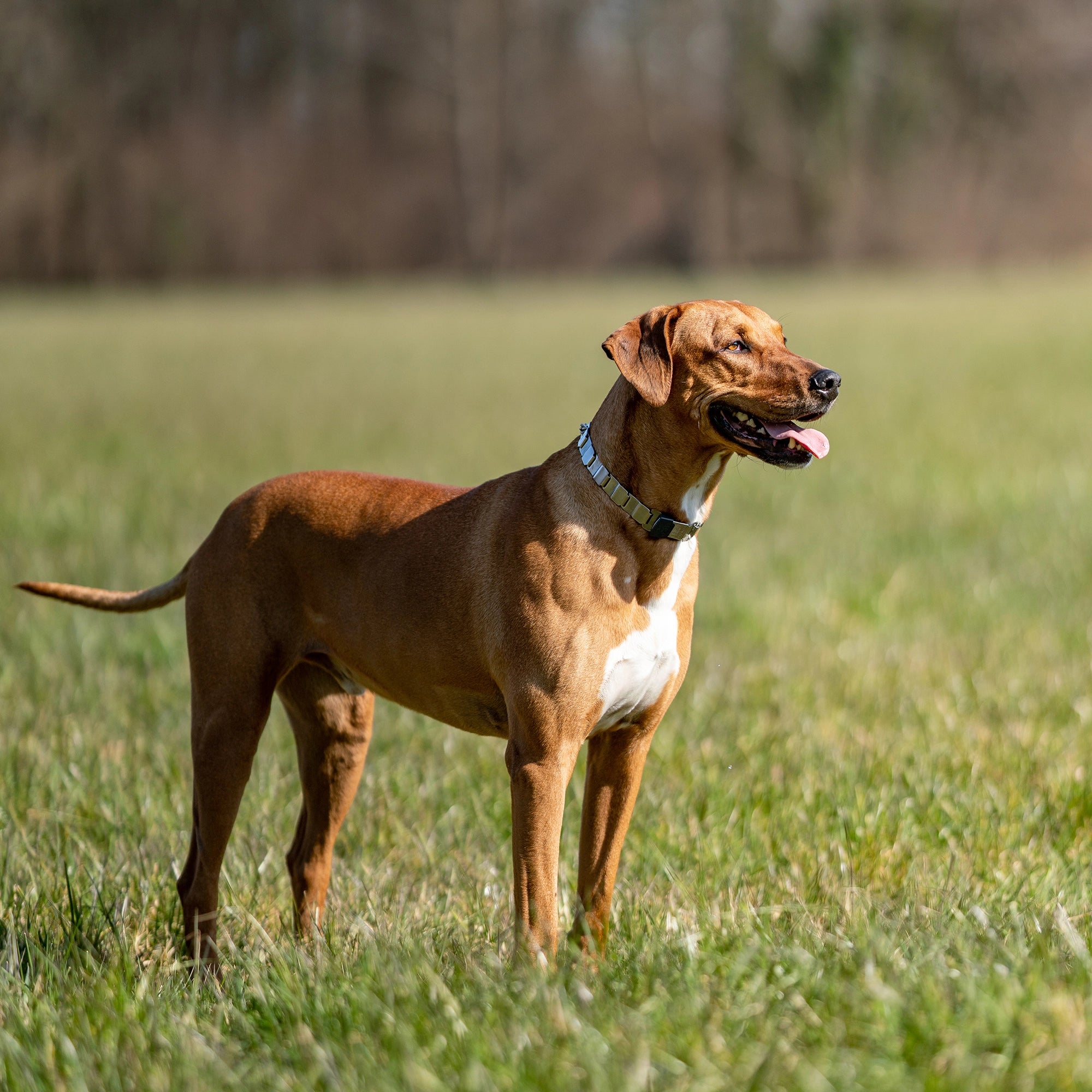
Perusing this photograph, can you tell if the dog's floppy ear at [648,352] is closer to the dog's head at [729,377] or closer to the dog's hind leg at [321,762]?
the dog's head at [729,377]

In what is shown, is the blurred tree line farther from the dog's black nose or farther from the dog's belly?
the dog's black nose

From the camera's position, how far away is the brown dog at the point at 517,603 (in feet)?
9.27

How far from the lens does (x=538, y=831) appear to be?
2.82 meters

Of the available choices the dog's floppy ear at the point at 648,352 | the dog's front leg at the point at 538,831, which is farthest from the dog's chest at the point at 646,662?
the dog's floppy ear at the point at 648,352

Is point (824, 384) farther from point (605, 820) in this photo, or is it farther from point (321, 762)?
point (321, 762)

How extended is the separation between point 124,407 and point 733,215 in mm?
34527

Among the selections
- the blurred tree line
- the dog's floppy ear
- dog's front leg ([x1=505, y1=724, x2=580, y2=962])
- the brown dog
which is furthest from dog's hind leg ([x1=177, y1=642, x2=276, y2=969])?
the blurred tree line

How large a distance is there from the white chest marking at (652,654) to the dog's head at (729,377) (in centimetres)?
14

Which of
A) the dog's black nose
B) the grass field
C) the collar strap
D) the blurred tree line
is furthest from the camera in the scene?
the blurred tree line

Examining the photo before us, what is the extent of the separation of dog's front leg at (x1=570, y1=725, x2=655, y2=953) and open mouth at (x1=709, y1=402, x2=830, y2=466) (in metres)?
0.71

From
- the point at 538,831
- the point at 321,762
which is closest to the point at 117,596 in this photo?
the point at 321,762

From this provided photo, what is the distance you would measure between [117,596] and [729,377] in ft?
5.73

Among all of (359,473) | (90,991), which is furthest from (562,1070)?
(359,473)

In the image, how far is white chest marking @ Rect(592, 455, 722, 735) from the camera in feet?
9.34
